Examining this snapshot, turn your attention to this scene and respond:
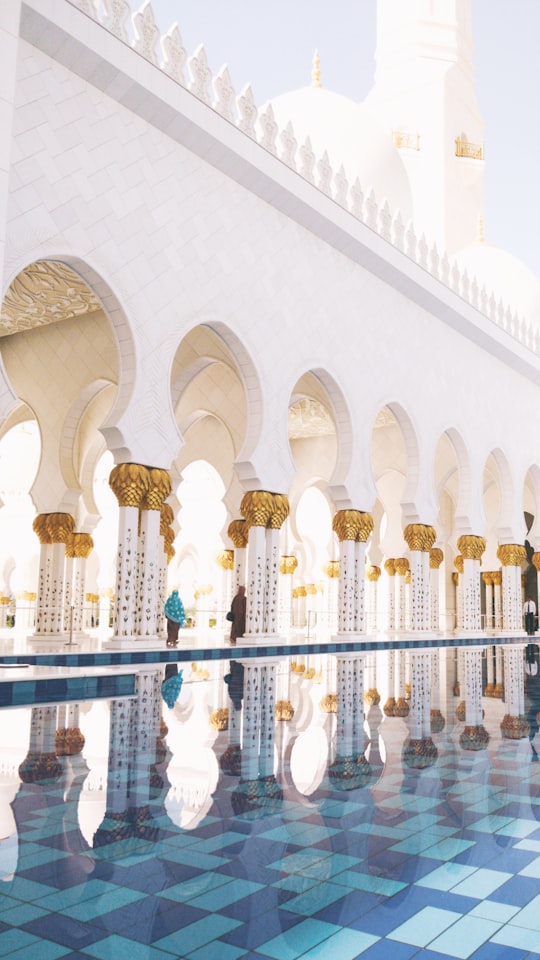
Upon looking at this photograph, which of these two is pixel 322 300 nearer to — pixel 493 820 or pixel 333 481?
pixel 333 481

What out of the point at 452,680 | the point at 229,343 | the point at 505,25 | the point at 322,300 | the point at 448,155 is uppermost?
the point at 505,25

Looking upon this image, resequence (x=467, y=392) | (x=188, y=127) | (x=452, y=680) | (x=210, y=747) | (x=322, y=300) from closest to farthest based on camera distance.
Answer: (x=210, y=747) < (x=452, y=680) < (x=188, y=127) < (x=322, y=300) < (x=467, y=392)

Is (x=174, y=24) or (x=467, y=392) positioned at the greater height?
(x=174, y=24)

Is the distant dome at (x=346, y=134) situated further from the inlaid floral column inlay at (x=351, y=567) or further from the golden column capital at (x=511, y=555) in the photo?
the golden column capital at (x=511, y=555)

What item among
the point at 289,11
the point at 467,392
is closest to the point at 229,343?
the point at 467,392

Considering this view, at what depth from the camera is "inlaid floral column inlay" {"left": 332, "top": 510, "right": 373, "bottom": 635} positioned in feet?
25.9

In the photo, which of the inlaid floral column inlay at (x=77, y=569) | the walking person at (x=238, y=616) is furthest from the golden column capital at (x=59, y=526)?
the walking person at (x=238, y=616)

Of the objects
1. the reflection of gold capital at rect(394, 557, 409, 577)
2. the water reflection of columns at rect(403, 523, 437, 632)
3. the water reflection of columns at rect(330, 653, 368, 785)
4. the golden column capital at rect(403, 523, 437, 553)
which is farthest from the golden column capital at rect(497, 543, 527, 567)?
the water reflection of columns at rect(330, 653, 368, 785)

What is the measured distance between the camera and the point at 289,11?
48.7 feet

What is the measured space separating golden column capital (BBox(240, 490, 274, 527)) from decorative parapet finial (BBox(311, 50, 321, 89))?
19.3 feet

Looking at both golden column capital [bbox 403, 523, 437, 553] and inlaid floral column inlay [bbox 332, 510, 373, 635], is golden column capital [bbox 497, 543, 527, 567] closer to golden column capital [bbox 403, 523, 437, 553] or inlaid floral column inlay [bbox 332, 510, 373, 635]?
golden column capital [bbox 403, 523, 437, 553]

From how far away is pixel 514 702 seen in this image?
3941mm

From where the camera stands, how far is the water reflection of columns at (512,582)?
1123 cm

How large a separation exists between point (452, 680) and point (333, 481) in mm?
3167
